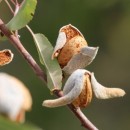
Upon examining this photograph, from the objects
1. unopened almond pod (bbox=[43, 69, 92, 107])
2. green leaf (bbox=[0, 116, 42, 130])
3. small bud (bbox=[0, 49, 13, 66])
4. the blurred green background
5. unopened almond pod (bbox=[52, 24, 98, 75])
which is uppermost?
green leaf (bbox=[0, 116, 42, 130])

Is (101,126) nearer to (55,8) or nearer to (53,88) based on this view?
(55,8)

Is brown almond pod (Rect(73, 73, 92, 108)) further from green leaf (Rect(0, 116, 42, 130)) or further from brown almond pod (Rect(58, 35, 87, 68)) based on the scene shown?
green leaf (Rect(0, 116, 42, 130))

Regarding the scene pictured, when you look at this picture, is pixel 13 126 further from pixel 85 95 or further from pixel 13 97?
pixel 13 97

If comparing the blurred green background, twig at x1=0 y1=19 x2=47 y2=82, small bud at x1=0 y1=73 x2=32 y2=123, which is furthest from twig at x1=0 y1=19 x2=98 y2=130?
the blurred green background

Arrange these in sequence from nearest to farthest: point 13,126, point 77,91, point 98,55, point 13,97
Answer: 1. point 13,126
2. point 77,91
3. point 13,97
4. point 98,55

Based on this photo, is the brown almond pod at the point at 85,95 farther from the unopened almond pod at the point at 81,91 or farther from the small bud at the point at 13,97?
the small bud at the point at 13,97

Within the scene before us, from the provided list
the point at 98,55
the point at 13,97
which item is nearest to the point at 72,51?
the point at 13,97

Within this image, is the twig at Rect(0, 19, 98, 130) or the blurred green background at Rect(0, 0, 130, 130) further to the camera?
the blurred green background at Rect(0, 0, 130, 130)

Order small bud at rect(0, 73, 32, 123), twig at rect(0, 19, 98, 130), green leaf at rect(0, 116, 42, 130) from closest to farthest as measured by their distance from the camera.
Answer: green leaf at rect(0, 116, 42, 130)
twig at rect(0, 19, 98, 130)
small bud at rect(0, 73, 32, 123)
